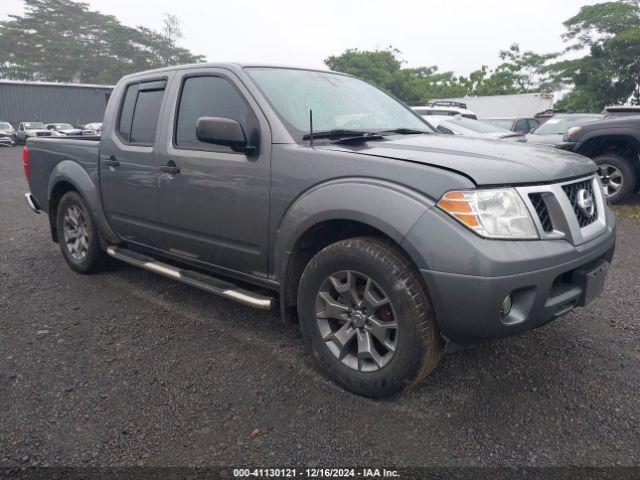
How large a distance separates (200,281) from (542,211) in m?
2.13

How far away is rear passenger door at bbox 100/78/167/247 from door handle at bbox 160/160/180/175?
134 millimetres

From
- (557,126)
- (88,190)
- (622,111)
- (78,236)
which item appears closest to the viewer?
(88,190)

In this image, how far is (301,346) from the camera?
3203mm

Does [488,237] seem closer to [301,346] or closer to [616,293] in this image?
[301,346]

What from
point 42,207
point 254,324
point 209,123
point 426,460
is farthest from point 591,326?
point 42,207

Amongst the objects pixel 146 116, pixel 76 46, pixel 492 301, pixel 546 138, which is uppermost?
pixel 76 46

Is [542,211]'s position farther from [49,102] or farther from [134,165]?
[49,102]

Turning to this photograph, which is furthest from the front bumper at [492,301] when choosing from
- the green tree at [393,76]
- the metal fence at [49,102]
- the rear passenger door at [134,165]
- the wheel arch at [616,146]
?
the green tree at [393,76]

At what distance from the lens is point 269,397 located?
2.62 meters

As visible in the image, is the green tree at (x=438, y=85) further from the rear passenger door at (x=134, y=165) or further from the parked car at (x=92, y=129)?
the rear passenger door at (x=134, y=165)

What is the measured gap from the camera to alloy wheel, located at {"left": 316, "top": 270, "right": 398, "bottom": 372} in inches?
97.5

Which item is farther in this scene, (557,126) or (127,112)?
(557,126)

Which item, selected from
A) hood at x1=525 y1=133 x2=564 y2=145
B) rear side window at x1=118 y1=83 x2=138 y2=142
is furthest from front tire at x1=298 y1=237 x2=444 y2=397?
hood at x1=525 y1=133 x2=564 y2=145

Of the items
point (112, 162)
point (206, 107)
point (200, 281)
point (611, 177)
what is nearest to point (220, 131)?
point (206, 107)
